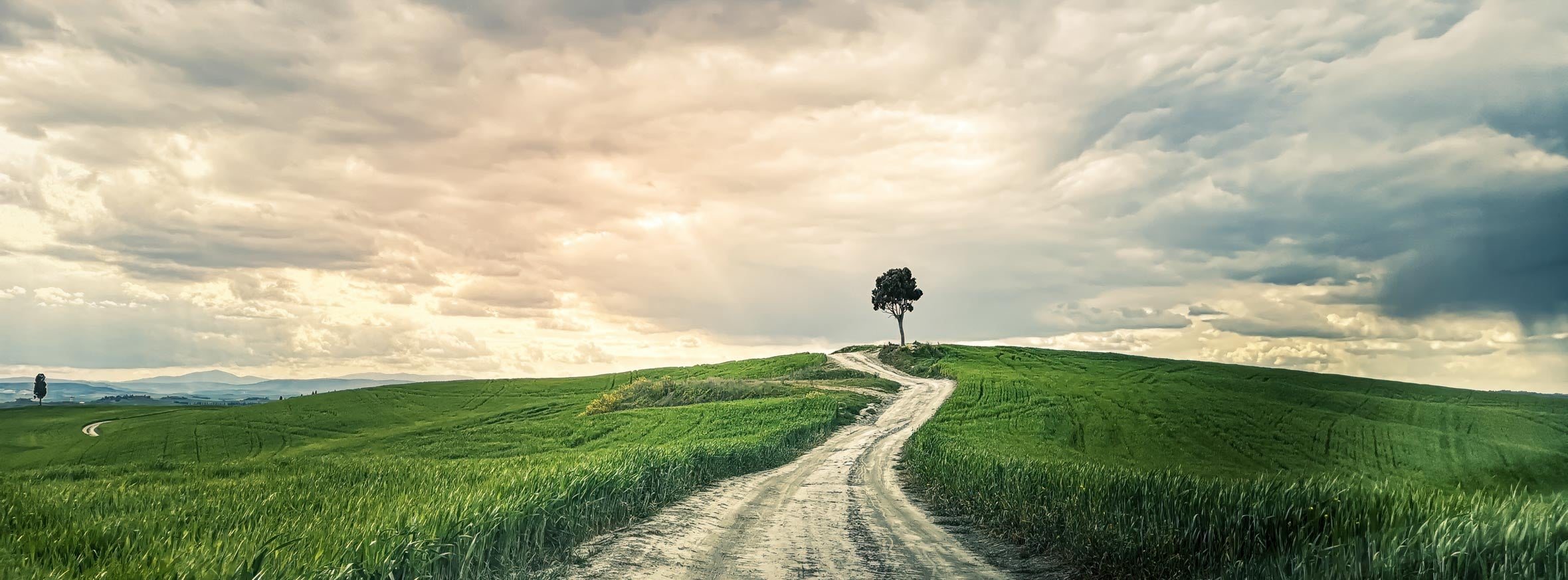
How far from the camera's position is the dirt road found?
39.4 feet

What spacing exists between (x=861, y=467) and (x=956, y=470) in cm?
903

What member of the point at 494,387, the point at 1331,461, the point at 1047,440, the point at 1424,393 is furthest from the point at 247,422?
the point at 1424,393

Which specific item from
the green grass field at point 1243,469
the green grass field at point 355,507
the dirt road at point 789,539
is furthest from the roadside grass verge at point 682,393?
the dirt road at point 789,539

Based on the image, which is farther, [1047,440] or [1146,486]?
[1047,440]

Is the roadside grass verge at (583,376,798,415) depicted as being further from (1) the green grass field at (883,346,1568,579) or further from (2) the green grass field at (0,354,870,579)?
(2) the green grass field at (0,354,870,579)

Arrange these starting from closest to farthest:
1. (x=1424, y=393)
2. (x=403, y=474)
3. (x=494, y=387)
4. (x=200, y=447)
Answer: (x=403, y=474) < (x=200, y=447) < (x=1424, y=393) < (x=494, y=387)

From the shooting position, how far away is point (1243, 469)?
1604 inches

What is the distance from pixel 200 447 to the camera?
62188 mm

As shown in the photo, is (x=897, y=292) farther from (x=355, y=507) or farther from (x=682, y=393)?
(x=355, y=507)

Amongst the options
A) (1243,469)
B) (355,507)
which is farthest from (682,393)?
(355,507)

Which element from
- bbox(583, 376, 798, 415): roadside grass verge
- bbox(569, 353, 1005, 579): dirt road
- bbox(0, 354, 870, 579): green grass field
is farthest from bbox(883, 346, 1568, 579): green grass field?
bbox(583, 376, 798, 415): roadside grass verge

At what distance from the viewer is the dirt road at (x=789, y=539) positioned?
39.4 feet

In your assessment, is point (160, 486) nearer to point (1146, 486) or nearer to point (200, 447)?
point (1146, 486)

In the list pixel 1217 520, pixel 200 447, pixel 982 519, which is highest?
pixel 1217 520
